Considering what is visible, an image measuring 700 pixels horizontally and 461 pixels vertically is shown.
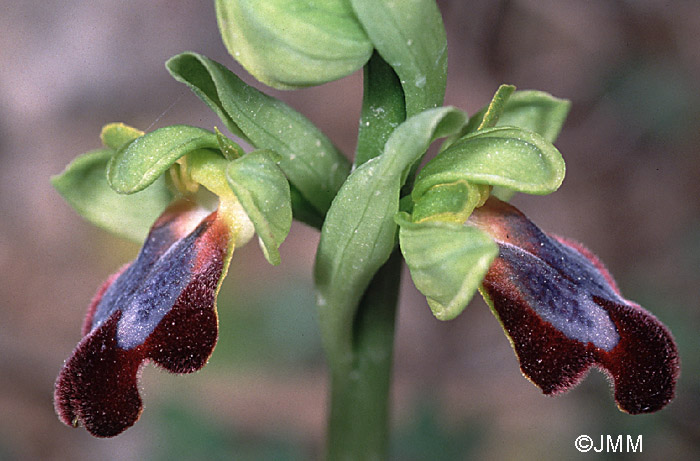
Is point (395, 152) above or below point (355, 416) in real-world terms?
above

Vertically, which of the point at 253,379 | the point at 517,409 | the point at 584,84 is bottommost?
the point at 517,409

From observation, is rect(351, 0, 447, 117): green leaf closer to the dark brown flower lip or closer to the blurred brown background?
the dark brown flower lip

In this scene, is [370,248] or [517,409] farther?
[517,409]

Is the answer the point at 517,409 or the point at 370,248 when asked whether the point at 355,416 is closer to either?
the point at 370,248

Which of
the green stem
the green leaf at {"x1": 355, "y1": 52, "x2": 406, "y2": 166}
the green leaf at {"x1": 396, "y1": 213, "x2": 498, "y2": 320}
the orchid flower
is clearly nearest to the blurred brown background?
the green stem

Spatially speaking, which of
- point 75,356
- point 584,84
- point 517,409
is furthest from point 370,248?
point 584,84

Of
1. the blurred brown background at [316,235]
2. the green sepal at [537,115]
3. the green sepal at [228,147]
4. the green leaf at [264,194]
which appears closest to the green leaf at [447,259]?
the green leaf at [264,194]
